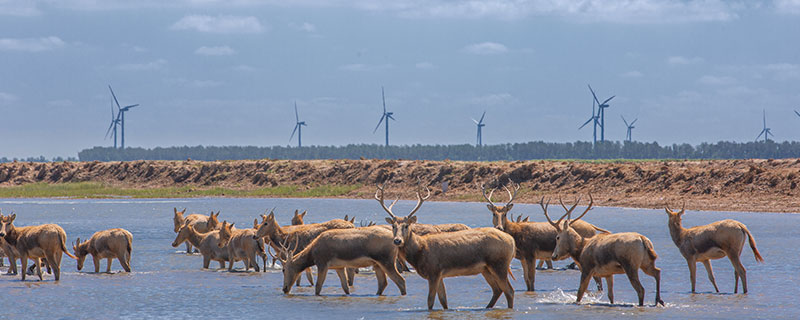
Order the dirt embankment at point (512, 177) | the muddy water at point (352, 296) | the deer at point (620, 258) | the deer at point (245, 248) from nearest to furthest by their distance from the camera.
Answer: the deer at point (620, 258) → the muddy water at point (352, 296) → the deer at point (245, 248) → the dirt embankment at point (512, 177)

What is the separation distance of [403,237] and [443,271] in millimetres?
965

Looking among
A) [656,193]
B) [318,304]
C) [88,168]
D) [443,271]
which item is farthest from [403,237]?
Answer: [88,168]

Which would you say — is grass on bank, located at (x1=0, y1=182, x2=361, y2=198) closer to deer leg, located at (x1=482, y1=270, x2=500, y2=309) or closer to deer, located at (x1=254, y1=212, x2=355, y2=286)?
deer, located at (x1=254, y1=212, x2=355, y2=286)

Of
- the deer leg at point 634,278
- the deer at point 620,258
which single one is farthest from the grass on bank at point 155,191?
the deer leg at point 634,278

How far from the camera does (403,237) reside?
17.4m

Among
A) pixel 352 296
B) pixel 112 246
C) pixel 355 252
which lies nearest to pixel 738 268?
pixel 355 252

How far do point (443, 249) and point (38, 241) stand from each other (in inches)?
398

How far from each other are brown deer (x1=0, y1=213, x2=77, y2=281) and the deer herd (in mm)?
22

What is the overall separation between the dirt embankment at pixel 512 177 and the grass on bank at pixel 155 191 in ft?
5.66

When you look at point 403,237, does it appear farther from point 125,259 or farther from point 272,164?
point 272,164

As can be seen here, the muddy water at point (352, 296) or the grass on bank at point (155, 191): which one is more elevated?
the grass on bank at point (155, 191)

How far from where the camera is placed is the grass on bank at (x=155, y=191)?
276 ft

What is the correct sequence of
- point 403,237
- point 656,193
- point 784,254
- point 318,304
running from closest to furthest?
point 403,237, point 318,304, point 784,254, point 656,193

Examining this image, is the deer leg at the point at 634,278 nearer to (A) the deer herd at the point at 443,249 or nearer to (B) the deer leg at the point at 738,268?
(A) the deer herd at the point at 443,249
